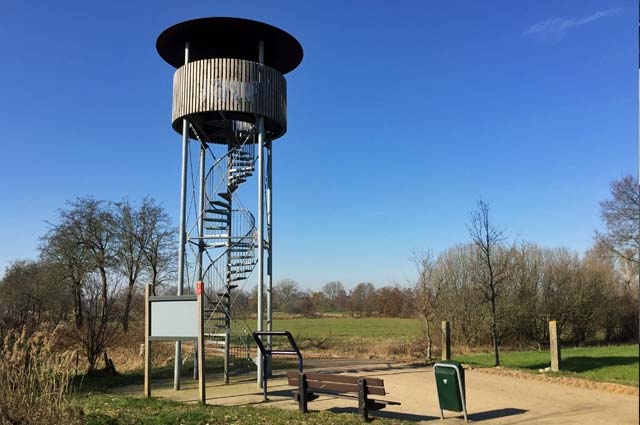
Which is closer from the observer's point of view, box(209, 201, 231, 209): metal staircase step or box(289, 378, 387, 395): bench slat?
box(289, 378, 387, 395): bench slat

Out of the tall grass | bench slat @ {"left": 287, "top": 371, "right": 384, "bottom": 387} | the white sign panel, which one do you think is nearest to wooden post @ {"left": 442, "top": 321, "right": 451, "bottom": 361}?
bench slat @ {"left": 287, "top": 371, "right": 384, "bottom": 387}

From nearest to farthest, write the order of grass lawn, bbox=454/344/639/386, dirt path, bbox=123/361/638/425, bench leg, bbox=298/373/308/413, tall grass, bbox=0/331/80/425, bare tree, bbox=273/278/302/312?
tall grass, bbox=0/331/80/425 < dirt path, bbox=123/361/638/425 < bench leg, bbox=298/373/308/413 < grass lawn, bbox=454/344/639/386 < bare tree, bbox=273/278/302/312

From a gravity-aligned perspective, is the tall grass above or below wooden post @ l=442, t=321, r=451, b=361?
above

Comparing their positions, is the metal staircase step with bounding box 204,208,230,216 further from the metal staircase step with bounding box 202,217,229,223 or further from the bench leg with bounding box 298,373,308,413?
the bench leg with bounding box 298,373,308,413

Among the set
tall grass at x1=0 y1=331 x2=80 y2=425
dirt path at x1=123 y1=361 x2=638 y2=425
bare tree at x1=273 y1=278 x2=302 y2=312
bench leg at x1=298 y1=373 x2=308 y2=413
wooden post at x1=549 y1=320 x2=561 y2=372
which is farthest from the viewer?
bare tree at x1=273 y1=278 x2=302 y2=312

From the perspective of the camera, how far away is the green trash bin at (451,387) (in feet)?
27.1

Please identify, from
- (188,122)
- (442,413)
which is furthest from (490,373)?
(188,122)

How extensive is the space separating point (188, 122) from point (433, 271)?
18131 millimetres

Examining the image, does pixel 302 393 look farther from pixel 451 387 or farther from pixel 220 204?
pixel 220 204

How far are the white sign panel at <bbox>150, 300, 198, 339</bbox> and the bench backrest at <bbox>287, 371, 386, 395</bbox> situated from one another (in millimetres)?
2386

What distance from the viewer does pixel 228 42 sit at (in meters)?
14.6

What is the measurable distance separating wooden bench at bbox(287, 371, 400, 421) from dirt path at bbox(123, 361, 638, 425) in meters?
0.44

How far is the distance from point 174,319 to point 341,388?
3.97 metres

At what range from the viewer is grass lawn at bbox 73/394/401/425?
8.18 metres
